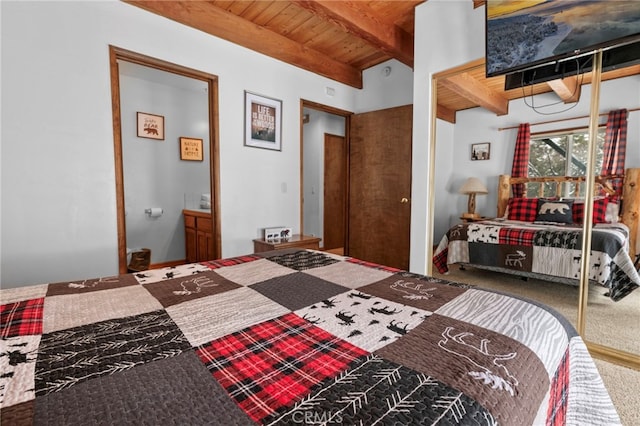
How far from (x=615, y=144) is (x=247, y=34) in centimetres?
312

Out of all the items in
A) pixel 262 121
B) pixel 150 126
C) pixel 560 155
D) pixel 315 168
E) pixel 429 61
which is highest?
pixel 429 61

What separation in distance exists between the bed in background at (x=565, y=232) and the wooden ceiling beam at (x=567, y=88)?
0.54 metres

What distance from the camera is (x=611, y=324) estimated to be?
6.67 feet

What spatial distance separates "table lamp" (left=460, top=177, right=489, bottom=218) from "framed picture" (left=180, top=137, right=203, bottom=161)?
11.9 feet

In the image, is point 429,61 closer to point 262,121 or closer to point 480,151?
point 480,151

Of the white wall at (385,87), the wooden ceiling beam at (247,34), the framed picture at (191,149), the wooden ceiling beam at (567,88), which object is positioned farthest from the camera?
the framed picture at (191,149)

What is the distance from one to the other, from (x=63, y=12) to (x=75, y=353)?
2.49 metres

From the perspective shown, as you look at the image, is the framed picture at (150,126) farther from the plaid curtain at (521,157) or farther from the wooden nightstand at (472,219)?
the plaid curtain at (521,157)

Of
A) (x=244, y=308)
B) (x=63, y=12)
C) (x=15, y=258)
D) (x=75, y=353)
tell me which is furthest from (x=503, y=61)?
(x=15, y=258)

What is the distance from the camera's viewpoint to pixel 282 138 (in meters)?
3.33

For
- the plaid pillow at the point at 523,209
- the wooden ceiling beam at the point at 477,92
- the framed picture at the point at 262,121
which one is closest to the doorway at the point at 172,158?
the framed picture at the point at 262,121

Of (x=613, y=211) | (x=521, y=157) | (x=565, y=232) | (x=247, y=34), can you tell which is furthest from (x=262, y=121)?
(x=613, y=211)

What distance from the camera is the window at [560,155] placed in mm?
1914

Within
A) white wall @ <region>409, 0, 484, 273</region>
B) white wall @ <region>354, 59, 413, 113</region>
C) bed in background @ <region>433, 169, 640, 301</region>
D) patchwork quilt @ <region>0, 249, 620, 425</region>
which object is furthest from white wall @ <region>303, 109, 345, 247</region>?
patchwork quilt @ <region>0, 249, 620, 425</region>
